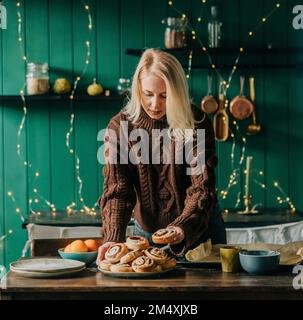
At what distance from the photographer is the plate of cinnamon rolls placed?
2223 mm

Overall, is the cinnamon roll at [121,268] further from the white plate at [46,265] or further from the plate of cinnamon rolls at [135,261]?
the white plate at [46,265]

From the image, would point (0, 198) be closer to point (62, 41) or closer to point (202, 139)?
point (62, 41)

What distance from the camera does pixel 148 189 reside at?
9.02ft

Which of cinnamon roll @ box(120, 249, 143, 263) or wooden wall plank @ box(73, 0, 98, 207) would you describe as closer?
cinnamon roll @ box(120, 249, 143, 263)

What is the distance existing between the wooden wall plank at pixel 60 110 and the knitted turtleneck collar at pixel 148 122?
6.41 ft

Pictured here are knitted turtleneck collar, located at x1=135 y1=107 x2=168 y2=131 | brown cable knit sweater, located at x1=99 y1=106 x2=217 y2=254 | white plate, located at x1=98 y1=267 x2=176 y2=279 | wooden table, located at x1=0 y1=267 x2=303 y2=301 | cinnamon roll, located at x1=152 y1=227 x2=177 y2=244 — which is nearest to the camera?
wooden table, located at x1=0 y1=267 x2=303 y2=301

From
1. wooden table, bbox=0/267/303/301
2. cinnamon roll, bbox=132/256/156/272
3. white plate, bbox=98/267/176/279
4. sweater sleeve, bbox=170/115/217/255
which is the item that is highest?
sweater sleeve, bbox=170/115/217/255

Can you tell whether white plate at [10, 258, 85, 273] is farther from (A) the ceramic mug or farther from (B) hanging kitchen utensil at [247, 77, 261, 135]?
(B) hanging kitchen utensil at [247, 77, 261, 135]

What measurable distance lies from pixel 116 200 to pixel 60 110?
82.2 inches

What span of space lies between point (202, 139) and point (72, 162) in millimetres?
2127

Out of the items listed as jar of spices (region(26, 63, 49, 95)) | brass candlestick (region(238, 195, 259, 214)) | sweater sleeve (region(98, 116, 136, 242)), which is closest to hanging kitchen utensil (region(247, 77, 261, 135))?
brass candlestick (region(238, 195, 259, 214))

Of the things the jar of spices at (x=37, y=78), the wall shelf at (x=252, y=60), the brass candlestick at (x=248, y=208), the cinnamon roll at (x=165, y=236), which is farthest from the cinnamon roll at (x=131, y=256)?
the wall shelf at (x=252, y=60)

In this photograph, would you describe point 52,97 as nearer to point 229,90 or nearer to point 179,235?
point 229,90

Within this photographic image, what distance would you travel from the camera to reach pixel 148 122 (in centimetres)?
277
